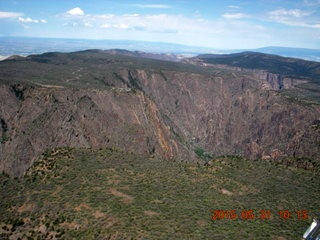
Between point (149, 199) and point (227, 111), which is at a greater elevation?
point (149, 199)

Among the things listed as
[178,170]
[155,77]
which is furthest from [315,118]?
[178,170]

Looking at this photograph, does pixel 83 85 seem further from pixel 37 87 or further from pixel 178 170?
pixel 178 170

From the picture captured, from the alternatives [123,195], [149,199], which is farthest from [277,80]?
[123,195]

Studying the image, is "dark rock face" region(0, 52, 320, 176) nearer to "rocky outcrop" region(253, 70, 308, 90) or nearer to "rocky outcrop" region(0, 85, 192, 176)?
"rocky outcrop" region(0, 85, 192, 176)

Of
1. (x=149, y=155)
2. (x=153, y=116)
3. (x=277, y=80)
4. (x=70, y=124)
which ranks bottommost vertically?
(x=149, y=155)
